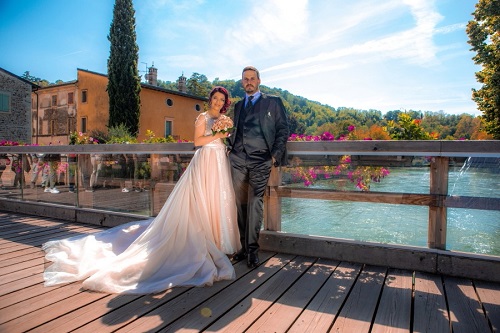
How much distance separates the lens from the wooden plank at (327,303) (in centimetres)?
189

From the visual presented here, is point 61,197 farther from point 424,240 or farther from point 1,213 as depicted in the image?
point 424,240

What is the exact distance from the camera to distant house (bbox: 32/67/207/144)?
78.1 ft

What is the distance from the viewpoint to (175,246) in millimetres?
2912

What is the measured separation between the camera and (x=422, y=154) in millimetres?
2857

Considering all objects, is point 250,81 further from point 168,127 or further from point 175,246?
point 168,127

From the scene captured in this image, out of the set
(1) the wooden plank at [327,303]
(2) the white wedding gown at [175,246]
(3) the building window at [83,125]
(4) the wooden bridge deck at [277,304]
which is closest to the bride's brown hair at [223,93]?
(2) the white wedding gown at [175,246]

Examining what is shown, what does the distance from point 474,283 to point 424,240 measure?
1.54 ft

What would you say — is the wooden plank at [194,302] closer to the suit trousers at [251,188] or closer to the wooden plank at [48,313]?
the suit trousers at [251,188]

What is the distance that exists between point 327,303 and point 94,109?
25547mm

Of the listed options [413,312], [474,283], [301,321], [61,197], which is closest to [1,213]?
[61,197]

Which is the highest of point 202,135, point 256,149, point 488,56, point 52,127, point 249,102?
point 488,56

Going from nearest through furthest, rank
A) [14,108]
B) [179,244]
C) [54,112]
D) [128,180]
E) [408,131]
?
[179,244], [408,131], [128,180], [14,108], [54,112]

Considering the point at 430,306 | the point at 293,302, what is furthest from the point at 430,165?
the point at 293,302

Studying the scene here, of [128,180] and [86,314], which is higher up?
[128,180]
